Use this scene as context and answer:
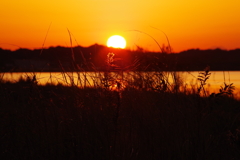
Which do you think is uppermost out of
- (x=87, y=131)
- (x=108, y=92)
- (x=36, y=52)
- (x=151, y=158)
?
(x=36, y=52)

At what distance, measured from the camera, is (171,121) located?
124 inches

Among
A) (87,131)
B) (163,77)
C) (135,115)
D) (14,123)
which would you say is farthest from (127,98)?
(14,123)

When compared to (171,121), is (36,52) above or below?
above

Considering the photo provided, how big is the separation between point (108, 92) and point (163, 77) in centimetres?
106

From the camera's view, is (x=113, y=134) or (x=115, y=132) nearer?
(x=115, y=132)

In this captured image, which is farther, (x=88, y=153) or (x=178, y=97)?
(x=178, y=97)

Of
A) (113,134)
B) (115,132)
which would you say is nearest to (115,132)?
(115,132)

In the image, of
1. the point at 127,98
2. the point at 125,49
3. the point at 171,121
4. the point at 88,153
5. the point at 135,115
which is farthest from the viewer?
the point at 125,49

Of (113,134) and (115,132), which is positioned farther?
(113,134)

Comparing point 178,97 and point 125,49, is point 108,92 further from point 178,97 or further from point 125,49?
point 125,49

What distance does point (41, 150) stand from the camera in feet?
9.05

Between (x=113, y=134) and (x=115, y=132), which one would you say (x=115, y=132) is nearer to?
(x=115, y=132)

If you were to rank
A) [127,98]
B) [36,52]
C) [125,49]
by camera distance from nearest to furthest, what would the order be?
[127,98] → [36,52] → [125,49]

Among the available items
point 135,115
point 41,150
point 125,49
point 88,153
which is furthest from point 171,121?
point 125,49
